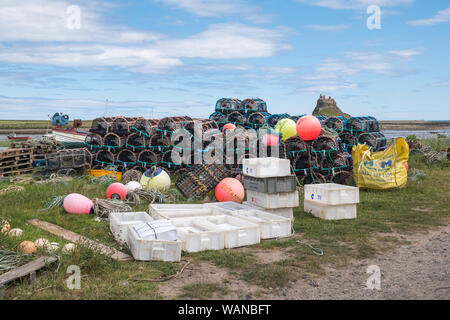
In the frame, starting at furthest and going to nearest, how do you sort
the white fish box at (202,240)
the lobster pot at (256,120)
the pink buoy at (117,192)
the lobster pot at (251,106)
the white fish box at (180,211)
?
1. the lobster pot at (251,106)
2. the lobster pot at (256,120)
3. the pink buoy at (117,192)
4. the white fish box at (180,211)
5. the white fish box at (202,240)

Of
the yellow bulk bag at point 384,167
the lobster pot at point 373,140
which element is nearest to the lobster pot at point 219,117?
the lobster pot at point 373,140

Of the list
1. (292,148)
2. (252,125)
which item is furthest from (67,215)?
(252,125)

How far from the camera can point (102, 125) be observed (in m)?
13.4

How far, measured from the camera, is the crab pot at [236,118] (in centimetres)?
1580

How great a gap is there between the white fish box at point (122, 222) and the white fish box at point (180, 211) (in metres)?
0.27

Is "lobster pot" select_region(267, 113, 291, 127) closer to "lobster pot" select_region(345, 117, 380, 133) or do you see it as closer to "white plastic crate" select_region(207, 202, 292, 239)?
"lobster pot" select_region(345, 117, 380, 133)

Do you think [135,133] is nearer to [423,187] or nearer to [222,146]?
[222,146]

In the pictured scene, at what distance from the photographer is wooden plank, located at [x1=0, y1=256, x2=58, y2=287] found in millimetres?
4373

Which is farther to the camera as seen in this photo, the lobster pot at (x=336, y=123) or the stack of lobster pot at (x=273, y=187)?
the lobster pot at (x=336, y=123)

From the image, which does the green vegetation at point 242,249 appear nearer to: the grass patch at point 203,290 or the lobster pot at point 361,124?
the grass patch at point 203,290

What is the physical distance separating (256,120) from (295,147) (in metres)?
4.55

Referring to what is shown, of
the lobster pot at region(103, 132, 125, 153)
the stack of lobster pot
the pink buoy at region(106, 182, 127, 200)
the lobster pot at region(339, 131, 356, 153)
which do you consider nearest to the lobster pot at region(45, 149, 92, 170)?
the lobster pot at region(103, 132, 125, 153)
